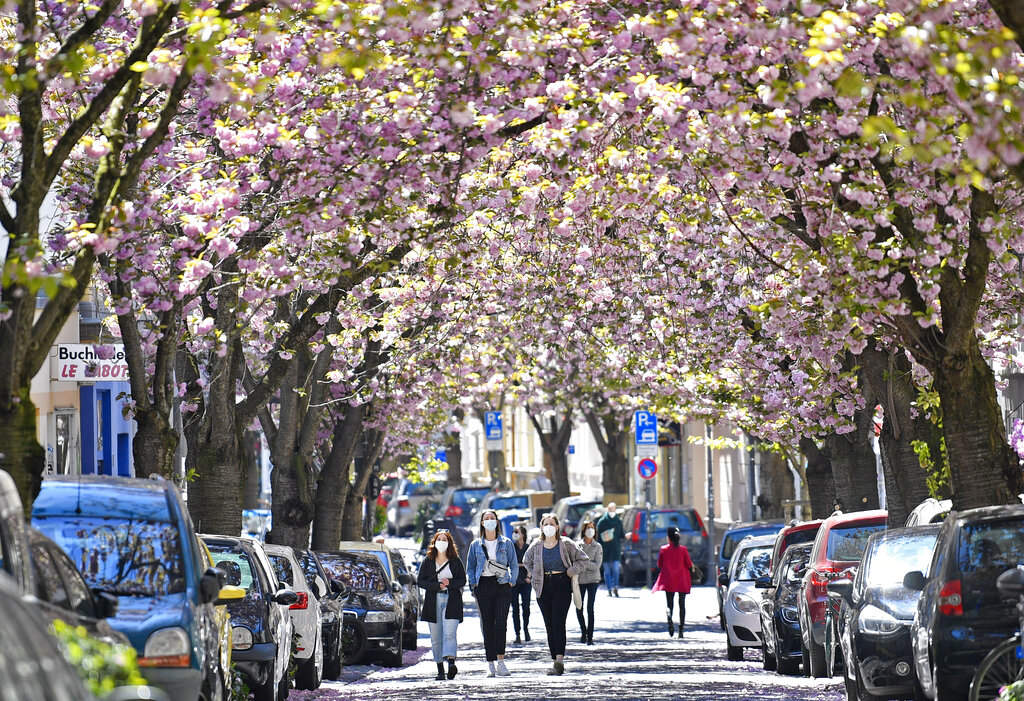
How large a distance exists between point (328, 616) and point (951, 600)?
30.5 feet

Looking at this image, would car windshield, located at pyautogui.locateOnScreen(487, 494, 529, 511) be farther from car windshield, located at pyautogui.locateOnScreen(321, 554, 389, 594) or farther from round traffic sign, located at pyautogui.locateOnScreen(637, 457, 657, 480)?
car windshield, located at pyautogui.locateOnScreen(321, 554, 389, 594)

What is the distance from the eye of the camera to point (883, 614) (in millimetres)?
14242

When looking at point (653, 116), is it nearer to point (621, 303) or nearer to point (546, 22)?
point (546, 22)

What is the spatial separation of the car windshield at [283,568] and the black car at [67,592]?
24.6ft

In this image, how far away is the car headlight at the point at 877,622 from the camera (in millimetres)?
14117

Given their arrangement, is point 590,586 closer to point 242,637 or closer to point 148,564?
point 242,637

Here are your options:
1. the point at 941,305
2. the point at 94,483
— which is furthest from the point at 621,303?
the point at 94,483

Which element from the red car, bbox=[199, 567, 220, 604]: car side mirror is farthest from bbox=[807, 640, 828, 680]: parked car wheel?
bbox=[199, 567, 220, 604]: car side mirror

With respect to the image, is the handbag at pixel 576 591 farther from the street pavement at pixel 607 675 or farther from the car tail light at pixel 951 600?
the car tail light at pixel 951 600

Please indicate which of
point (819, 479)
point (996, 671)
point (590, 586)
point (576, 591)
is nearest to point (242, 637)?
point (996, 671)

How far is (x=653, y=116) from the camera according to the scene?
14.1m

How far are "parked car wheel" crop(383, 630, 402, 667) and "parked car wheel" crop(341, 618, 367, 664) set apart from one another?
37 cm

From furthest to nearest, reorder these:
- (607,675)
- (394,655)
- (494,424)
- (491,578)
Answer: (494,424) < (394,655) < (491,578) < (607,675)

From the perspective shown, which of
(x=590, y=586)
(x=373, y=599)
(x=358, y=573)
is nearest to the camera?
(x=373, y=599)
